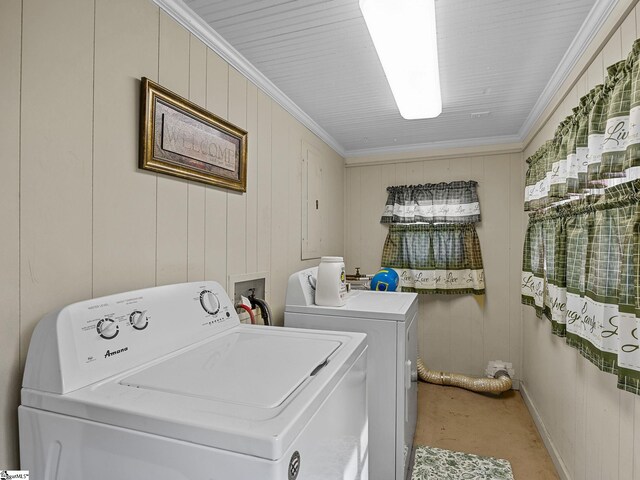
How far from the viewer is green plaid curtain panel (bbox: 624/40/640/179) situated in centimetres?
108

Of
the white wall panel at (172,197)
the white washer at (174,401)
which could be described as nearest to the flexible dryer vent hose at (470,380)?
the white washer at (174,401)

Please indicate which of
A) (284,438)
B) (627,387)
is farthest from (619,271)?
(284,438)

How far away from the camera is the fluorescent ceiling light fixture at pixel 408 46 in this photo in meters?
1.14

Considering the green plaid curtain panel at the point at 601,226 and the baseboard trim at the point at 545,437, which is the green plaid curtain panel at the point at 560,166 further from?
the baseboard trim at the point at 545,437

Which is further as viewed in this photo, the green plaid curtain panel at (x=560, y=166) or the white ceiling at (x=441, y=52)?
the green plaid curtain panel at (x=560, y=166)

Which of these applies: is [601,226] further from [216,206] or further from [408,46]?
[216,206]

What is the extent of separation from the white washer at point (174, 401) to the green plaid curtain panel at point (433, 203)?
2.39 m

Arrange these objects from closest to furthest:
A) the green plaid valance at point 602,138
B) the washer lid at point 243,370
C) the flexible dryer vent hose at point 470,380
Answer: the washer lid at point 243,370, the green plaid valance at point 602,138, the flexible dryer vent hose at point 470,380

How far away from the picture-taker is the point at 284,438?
0.64 m

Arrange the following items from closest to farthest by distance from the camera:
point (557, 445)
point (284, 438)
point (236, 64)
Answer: point (284, 438)
point (236, 64)
point (557, 445)

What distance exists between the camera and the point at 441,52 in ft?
5.67

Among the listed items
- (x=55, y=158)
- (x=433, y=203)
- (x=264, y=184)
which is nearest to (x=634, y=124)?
(x=264, y=184)

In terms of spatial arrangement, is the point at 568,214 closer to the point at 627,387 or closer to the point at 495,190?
the point at 627,387

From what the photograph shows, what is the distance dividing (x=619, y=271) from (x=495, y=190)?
216 cm
